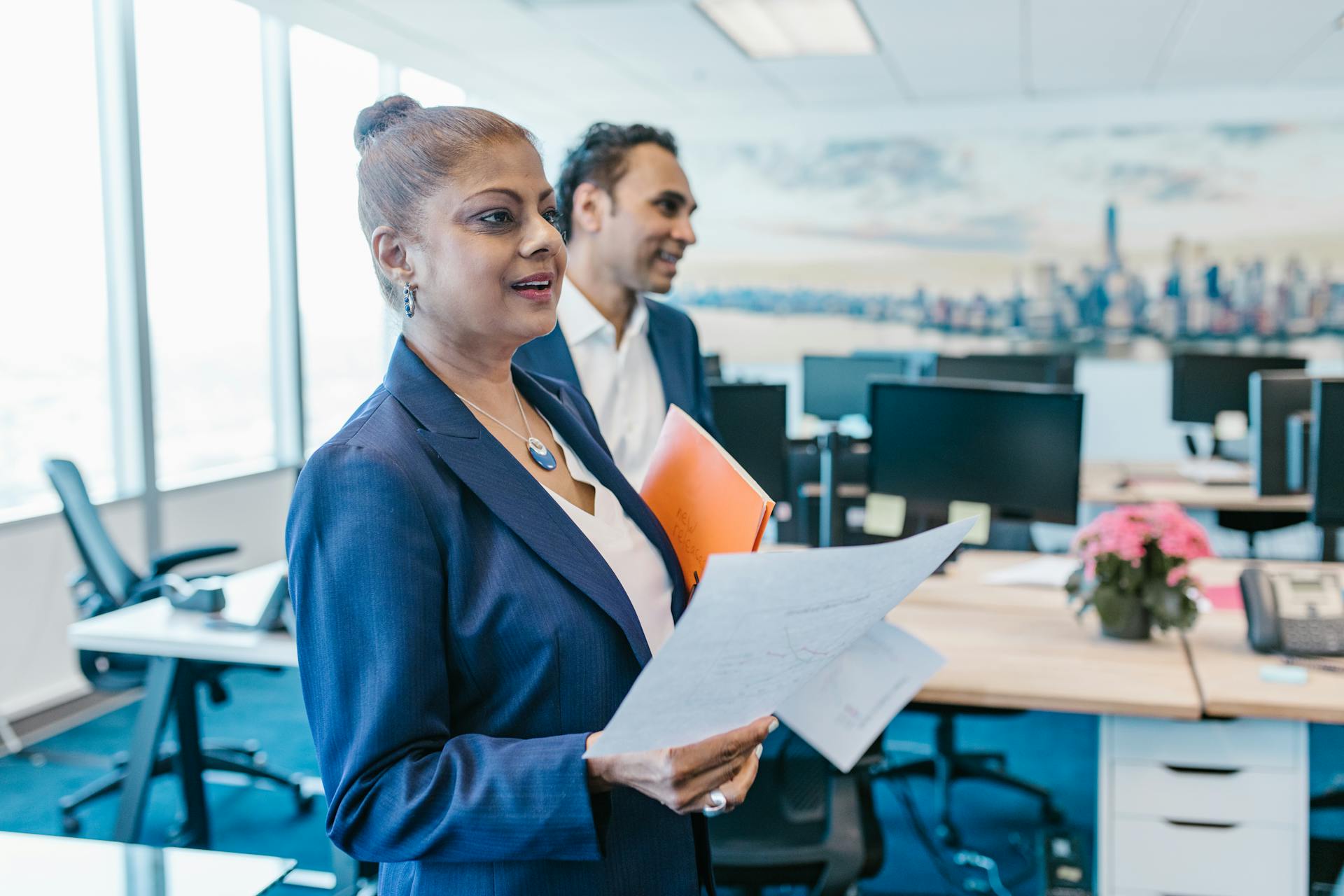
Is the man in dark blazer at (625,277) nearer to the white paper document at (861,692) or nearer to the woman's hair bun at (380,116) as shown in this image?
the white paper document at (861,692)

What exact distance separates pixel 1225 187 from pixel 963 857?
542cm

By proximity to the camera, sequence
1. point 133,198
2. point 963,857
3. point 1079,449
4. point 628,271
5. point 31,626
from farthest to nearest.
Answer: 1. point 133,198
2. point 31,626
3. point 963,857
4. point 1079,449
5. point 628,271

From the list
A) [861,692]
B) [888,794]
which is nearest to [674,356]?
[861,692]

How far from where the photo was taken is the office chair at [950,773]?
2.98 meters

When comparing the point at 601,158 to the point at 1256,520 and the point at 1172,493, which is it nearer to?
the point at 1172,493

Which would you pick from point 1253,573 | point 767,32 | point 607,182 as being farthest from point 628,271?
point 767,32

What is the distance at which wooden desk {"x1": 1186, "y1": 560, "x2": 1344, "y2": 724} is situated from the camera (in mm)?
1847

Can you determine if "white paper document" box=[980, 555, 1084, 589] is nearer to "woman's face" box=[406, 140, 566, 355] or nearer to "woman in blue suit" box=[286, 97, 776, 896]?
"woman in blue suit" box=[286, 97, 776, 896]

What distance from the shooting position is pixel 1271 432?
3.21m

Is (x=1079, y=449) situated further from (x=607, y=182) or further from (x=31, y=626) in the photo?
(x=31, y=626)

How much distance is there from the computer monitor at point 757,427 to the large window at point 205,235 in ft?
8.26

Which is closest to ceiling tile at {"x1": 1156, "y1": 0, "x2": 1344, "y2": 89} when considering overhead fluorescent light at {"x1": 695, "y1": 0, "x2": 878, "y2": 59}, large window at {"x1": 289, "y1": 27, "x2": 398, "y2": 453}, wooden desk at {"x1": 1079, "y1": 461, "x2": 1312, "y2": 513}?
overhead fluorescent light at {"x1": 695, "y1": 0, "x2": 878, "y2": 59}

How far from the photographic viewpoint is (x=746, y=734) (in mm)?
936

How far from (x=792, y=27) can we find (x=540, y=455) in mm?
4646
